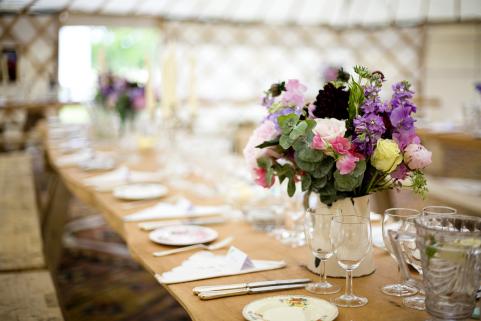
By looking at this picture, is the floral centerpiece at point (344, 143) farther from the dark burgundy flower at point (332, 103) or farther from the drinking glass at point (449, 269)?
the drinking glass at point (449, 269)

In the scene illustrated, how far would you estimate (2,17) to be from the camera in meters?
8.18

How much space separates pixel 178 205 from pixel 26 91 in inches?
236

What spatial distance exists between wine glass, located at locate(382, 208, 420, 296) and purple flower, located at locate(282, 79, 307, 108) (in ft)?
1.07

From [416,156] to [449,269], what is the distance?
1.00 ft

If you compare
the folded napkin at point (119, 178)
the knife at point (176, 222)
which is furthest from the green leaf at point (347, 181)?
the folded napkin at point (119, 178)

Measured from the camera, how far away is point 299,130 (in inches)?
47.9

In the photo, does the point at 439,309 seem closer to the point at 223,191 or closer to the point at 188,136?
the point at 223,191

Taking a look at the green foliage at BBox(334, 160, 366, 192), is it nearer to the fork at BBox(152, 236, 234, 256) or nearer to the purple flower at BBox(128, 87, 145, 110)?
the fork at BBox(152, 236, 234, 256)

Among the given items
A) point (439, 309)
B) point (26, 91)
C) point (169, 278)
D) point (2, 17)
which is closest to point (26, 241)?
point (169, 278)

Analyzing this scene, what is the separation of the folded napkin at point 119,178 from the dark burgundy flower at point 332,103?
3.77 ft

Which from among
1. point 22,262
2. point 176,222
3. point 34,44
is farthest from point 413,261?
point 34,44

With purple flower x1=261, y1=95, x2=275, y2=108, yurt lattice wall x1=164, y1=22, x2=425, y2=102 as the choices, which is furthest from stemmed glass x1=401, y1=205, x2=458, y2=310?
yurt lattice wall x1=164, y1=22, x2=425, y2=102

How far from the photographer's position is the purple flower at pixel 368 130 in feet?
3.82

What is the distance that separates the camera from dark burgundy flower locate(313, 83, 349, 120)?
124 centimetres
